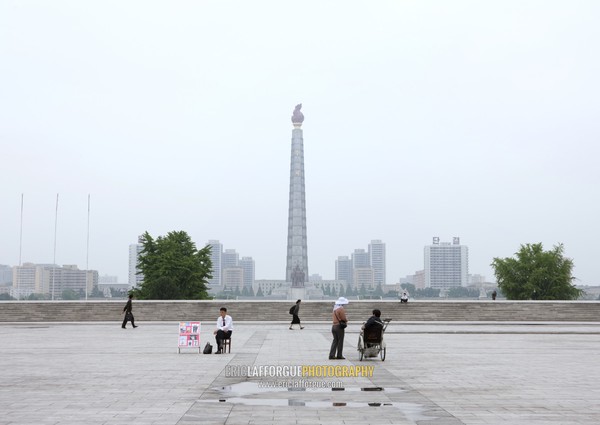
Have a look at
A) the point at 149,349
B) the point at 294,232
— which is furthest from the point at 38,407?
the point at 294,232

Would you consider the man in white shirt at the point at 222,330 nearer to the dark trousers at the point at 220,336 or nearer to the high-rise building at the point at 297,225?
the dark trousers at the point at 220,336

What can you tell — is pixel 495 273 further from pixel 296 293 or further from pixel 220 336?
pixel 296 293

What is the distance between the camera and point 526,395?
12.6 m

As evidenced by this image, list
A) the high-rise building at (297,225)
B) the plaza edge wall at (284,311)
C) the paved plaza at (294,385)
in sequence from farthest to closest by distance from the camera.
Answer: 1. the high-rise building at (297,225)
2. the plaza edge wall at (284,311)
3. the paved plaza at (294,385)

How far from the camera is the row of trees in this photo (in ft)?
227

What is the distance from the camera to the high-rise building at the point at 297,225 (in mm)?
159125

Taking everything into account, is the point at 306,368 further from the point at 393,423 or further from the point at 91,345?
the point at 91,345

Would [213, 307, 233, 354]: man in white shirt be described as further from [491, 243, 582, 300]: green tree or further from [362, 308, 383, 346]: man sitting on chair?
[491, 243, 582, 300]: green tree

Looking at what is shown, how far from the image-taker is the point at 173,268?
70.2 meters

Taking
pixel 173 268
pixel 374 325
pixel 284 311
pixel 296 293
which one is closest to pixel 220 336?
pixel 374 325

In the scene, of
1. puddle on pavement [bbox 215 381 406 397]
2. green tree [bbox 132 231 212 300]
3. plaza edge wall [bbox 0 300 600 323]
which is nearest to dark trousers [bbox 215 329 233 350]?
puddle on pavement [bbox 215 381 406 397]

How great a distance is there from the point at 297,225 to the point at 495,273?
90.2m

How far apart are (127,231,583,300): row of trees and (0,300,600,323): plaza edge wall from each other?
2513cm

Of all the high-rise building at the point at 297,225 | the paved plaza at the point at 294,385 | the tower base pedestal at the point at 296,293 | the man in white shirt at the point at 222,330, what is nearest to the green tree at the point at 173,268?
the paved plaza at the point at 294,385
